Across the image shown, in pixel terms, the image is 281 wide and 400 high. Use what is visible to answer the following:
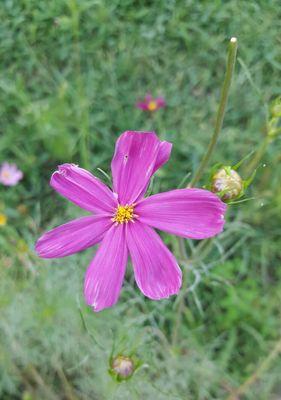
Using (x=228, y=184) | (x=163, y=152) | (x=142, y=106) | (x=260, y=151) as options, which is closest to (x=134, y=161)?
(x=163, y=152)

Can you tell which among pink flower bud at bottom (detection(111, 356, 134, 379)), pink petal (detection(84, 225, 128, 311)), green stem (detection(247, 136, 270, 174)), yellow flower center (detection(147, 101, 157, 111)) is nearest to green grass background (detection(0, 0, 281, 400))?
yellow flower center (detection(147, 101, 157, 111))

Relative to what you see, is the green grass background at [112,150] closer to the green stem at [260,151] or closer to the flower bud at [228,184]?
the green stem at [260,151]

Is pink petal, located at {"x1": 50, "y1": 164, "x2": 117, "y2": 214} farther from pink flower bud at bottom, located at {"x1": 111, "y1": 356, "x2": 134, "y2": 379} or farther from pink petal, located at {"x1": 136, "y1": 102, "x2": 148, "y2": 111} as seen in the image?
pink petal, located at {"x1": 136, "y1": 102, "x2": 148, "y2": 111}

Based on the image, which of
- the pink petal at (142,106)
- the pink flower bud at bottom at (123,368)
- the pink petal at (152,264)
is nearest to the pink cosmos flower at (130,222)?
the pink petal at (152,264)

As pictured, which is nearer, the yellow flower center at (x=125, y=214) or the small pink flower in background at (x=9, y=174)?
the yellow flower center at (x=125, y=214)

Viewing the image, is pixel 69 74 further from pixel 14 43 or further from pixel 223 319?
pixel 223 319
